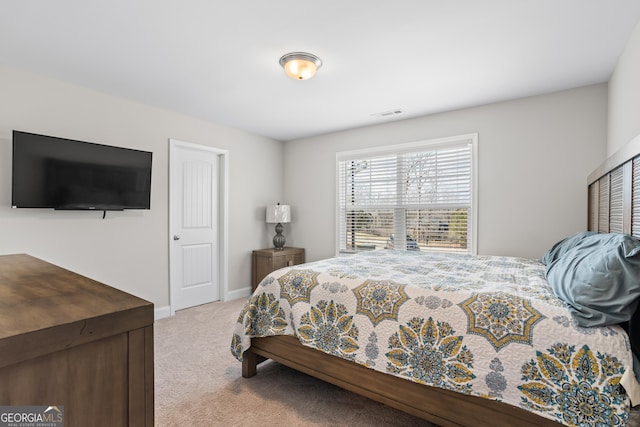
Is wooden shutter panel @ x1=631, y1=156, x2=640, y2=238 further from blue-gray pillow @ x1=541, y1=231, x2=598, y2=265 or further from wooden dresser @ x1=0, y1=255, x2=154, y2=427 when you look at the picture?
wooden dresser @ x1=0, y1=255, x2=154, y2=427

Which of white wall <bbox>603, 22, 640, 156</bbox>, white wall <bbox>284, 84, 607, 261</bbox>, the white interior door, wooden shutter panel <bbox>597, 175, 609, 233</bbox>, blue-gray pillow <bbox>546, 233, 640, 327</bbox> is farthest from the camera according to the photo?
the white interior door

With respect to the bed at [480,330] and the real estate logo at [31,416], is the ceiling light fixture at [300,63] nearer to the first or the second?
the bed at [480,330]

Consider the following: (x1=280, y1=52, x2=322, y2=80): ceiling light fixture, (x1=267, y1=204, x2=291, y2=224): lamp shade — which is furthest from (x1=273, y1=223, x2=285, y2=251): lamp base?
(x1=280, y1=52, x2=322, y2=80): ceiling light fixture

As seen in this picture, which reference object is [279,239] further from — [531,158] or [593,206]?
[593,206]

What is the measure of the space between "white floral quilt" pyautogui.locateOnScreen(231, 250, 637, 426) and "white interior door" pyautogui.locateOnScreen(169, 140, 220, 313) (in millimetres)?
1959

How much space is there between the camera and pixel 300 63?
2453mm

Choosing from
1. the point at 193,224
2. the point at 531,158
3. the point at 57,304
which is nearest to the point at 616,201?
the point at 531,158

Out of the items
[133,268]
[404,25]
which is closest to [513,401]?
[404,25]

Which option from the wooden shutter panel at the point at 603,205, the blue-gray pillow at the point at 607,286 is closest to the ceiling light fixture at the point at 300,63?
the blue-gray pillow at the point at 607,286

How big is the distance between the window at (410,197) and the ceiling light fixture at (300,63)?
1.95m

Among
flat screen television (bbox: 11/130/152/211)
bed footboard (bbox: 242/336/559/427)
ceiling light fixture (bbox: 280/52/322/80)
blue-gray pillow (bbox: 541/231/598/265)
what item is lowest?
bed footboard (bbox: 242/336/559/427)

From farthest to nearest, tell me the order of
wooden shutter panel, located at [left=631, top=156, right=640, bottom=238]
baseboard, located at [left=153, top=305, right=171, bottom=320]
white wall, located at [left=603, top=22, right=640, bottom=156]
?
1. baseboard, located at [left=153, top=305, right=171, bottom=320]
2. white wall, located at [left=603, top=22, right=640, bottom=156]
3. wooden shutter panel, located at [left=631, top=156, right=640, bottom=238]

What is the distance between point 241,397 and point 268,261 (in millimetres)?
2471

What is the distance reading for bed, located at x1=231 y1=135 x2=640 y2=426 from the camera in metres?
1.33
